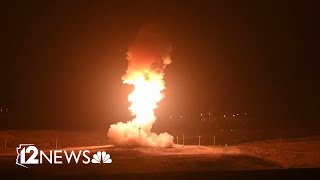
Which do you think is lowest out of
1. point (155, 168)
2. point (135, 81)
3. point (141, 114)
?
point (155, 168)

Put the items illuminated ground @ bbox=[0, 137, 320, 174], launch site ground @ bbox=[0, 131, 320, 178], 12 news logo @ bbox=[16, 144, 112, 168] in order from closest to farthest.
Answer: launch site ground @ bbox=[0, 131, 320, 178] < illuminated ground @ bbox=[0, 137, 320, 174] < 12 news logo @ bbox=[16, 144, 112, 168]

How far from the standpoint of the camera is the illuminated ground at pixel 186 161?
33.5m

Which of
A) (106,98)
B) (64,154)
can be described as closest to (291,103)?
(106,98)

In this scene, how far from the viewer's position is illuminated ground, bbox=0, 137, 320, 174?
33531 millimetres

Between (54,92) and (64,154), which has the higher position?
(54,92)

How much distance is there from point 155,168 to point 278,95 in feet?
306

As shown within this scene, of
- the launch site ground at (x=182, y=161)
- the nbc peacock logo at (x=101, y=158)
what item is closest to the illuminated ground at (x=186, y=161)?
the launch site ground at (x=182, y=161)

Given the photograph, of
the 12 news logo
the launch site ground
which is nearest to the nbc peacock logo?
the 12 news logo

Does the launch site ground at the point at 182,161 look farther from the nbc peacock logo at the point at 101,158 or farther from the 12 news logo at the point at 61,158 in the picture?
the 12 news logo at the point at 61,158

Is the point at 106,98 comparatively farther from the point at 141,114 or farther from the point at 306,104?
the point at 141,114

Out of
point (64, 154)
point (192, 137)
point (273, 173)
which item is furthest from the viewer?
point (192, 137)

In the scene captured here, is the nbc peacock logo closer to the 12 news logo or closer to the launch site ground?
the 12 news logo

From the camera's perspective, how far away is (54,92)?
4614 inches

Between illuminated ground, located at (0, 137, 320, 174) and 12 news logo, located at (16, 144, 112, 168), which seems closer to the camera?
illuminated ground, located at (0, 137, 320, 174)
